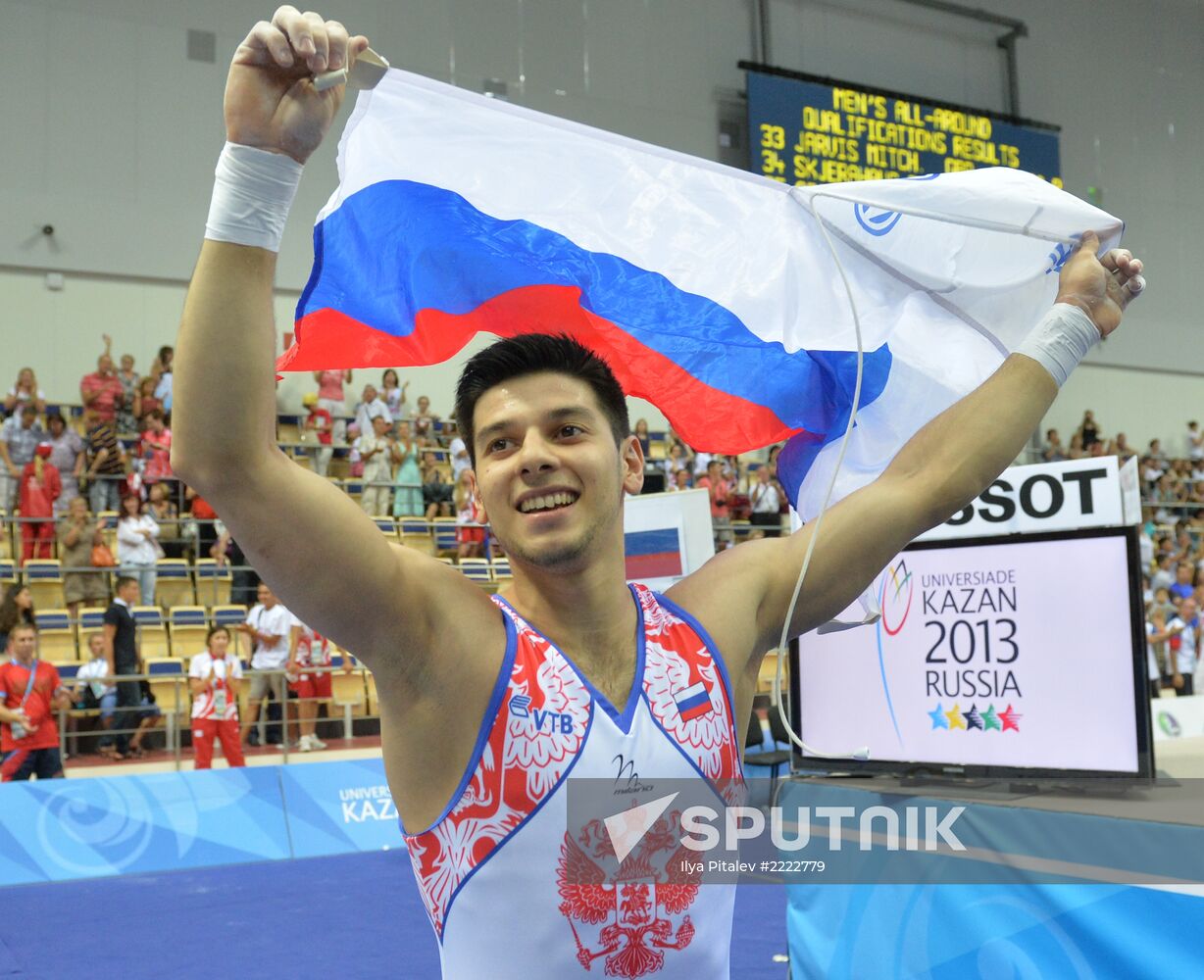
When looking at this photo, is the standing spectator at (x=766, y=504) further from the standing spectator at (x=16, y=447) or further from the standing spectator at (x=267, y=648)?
the standing spectator at (x=16, y=447)

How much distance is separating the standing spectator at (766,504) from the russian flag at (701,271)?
12.9m

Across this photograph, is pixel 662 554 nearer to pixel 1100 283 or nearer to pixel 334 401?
pixel 1100 283

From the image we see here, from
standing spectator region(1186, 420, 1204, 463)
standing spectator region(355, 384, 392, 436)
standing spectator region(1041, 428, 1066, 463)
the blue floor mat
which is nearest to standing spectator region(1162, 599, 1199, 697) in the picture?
standing spectator region(1041, 428, 1066, 463)

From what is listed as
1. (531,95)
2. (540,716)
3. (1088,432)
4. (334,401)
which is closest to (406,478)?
(334,401)

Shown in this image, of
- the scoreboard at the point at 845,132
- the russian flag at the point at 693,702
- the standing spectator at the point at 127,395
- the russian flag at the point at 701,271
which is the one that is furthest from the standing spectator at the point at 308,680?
the scoreboard at the point at 845,132

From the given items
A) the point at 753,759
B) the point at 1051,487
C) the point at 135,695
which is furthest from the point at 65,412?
the point at 1051,487

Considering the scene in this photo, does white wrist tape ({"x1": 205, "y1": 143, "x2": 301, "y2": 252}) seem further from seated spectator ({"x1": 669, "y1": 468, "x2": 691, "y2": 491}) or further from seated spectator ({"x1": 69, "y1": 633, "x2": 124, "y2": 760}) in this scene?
seated spectator ({"x1": 669, "y1": 468, "x2": 691, "y2": 491})

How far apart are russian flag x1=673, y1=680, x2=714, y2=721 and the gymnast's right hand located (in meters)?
1.13

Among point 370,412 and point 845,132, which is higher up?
point 845,132

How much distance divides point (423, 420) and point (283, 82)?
1447cm

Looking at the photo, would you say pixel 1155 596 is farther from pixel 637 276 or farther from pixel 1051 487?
pixel 637 276

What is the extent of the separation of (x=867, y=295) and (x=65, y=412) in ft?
48.0

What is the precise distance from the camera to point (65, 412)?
15281 mm

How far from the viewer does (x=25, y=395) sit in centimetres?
1404
